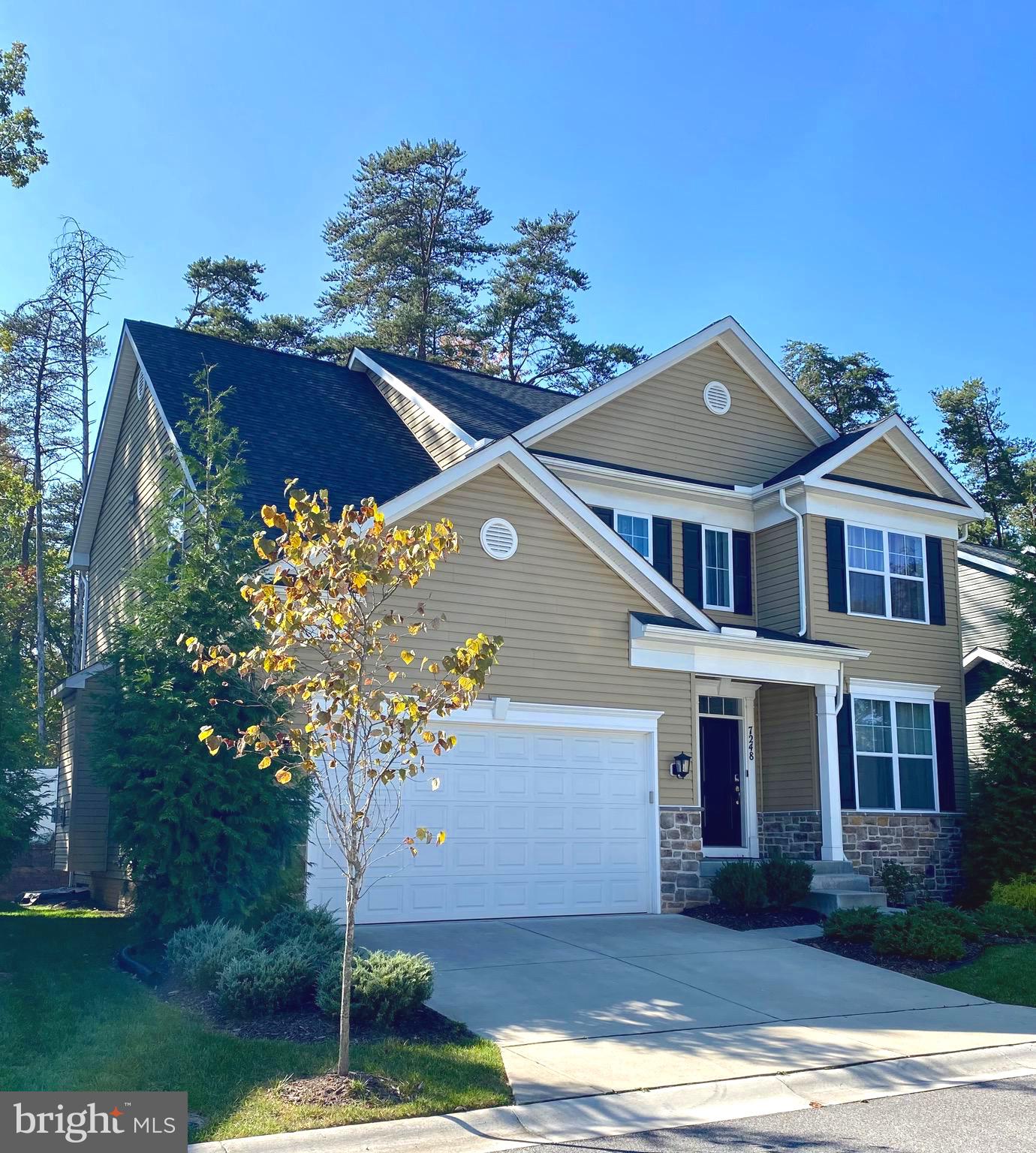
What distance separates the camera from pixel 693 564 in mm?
18016

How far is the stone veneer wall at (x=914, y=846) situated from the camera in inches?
673

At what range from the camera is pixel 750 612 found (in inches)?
727

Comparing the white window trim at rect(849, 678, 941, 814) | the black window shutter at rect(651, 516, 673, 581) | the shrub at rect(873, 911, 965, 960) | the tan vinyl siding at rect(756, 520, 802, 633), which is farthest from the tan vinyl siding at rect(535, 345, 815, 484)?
the shrub at rect(873, 911, 965, 960)

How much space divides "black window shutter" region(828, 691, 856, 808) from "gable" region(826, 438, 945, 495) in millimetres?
3641

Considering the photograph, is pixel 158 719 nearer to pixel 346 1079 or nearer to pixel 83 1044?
pixel 83 1044

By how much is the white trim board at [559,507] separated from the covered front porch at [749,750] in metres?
0.33

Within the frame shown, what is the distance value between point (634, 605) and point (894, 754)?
6.12 m

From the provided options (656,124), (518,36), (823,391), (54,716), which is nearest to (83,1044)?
(54,716)

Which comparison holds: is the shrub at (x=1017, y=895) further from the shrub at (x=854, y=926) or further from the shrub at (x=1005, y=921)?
the shrub at (x=854, y=926)

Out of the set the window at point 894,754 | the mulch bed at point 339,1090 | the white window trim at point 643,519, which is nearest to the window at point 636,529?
the white window trim at point 643,519

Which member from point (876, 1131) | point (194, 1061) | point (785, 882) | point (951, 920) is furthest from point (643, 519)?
point (194, 1061)

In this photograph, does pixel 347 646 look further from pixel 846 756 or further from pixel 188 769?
pixel 846 756

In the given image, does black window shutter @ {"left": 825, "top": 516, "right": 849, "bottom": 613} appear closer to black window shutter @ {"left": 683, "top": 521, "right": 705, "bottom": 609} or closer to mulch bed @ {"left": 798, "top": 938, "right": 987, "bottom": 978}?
black window shutter @ {"left": 683, "top": 521, "right": 705, "bottom": 609}

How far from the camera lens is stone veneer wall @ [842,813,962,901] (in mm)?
17094
